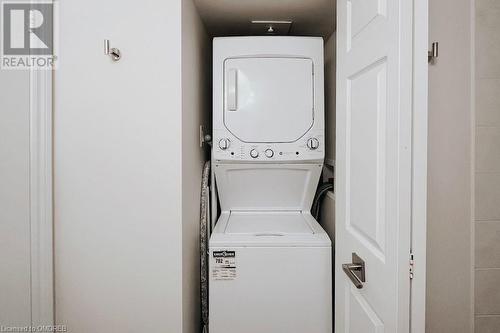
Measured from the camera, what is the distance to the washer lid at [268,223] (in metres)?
1.82

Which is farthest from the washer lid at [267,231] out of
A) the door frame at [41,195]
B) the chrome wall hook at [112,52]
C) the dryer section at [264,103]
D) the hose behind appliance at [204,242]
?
the chrome wall hook at [112,52]

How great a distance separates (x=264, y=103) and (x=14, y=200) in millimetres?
1456

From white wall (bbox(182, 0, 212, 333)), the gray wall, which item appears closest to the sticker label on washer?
white wall (bbox(182, 0, 212, 333))

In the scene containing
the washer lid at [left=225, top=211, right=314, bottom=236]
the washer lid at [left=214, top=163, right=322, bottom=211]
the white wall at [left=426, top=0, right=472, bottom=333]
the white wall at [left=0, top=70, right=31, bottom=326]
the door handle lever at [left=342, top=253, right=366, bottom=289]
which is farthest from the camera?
the washer lid at [left=214, top=163, right=322, bottom=211]

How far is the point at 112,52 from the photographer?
1.46 meters

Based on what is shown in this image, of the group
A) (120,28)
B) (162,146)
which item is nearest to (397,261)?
(162,146)

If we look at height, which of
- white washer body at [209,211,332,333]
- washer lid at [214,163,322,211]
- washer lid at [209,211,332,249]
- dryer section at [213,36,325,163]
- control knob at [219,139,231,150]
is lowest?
white washer body at [209,211,332,333]

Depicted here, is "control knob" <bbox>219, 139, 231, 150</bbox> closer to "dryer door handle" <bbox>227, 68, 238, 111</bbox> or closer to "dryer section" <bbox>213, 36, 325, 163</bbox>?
"dryer section" <bbox>213, 36, 325, 163</bbox>

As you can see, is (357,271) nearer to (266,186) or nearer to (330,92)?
(266,186)

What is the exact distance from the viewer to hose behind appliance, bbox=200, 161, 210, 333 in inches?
74.1

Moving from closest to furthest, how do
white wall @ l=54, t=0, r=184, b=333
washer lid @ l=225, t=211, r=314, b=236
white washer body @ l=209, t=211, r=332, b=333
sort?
white wall @ l=54, t=0, r=184, b=333 < white washer body @ l=209, t=211, r=332, b=333 < washer lid @ l=225, t=211, r=314, b=236

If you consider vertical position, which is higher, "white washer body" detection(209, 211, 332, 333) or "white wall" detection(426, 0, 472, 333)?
"white wall" detection(426, 0, 472, 333)

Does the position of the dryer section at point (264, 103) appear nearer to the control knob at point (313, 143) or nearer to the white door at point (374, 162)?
the control knob at point (313, 143)

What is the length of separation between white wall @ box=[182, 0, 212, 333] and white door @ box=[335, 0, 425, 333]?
80cm
